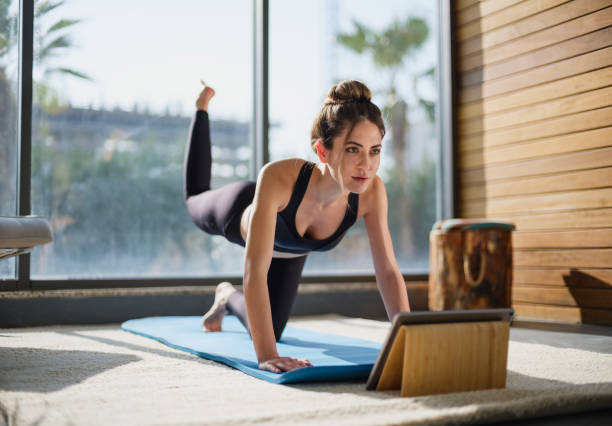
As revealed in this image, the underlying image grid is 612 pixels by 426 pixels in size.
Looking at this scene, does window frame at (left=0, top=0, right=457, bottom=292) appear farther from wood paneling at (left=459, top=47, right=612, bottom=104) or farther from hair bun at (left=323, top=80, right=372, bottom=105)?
hair bun at (left=323, top=80, right=372, bottom=105)

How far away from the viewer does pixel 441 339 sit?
62.8 inches

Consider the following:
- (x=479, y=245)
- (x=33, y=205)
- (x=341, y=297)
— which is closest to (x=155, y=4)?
(x=33, y=205)

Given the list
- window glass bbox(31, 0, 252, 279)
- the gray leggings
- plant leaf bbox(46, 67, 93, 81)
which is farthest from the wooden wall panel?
plant leaf bbox(46, 67, 93, 81)

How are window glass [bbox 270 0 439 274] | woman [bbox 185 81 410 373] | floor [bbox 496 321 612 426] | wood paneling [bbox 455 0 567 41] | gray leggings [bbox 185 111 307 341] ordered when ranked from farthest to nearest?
window glass [bbox 270 0 439 274]
wood paneling [bbox 455 0 567 41]
gray leggings [bbox 185 111 307 341]
woman [bbox 185 81 410 373]
floor [bbox 496 321 612 426]

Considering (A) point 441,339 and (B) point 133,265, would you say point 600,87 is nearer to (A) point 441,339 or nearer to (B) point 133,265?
(A) point 441,339

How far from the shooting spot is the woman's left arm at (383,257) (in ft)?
6.83

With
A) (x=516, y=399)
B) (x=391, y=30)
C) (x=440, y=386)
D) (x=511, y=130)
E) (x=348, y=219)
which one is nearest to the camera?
(x=516, y=399)

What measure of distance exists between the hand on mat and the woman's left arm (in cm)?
37

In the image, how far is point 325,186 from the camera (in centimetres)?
215

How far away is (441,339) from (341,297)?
8.47ft

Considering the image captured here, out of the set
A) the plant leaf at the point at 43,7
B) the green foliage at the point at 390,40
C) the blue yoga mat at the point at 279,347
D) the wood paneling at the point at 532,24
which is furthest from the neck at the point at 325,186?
the green foliage at the point at 390,40

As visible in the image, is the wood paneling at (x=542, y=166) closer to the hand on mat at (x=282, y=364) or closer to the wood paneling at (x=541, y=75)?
the wood paneling at (x=541, y=75)

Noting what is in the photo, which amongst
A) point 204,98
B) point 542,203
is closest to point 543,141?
point 542,203

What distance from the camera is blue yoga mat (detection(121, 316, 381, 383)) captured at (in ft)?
5.90
